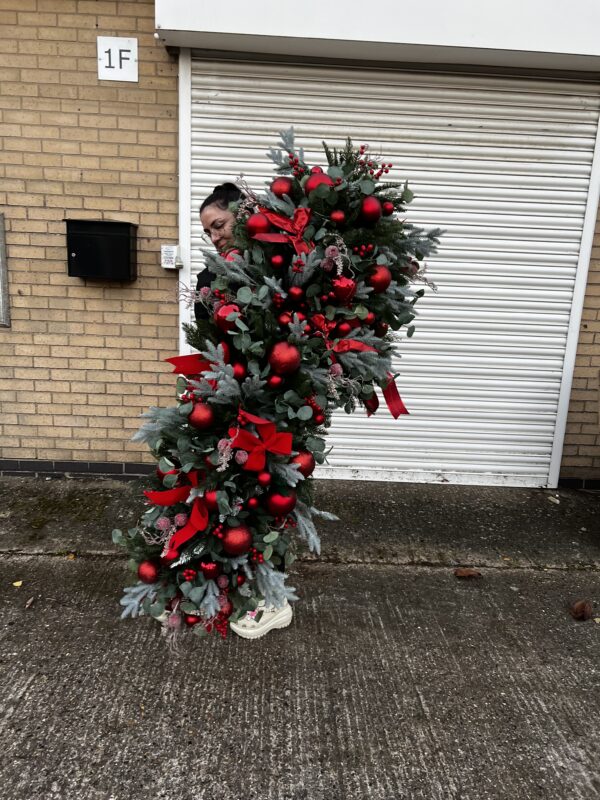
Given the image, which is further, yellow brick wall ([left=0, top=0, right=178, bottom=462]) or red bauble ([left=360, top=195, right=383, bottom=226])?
yellow brick wall ([left=0, top=0, right=178, bottom=462])

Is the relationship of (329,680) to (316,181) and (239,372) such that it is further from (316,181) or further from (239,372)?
(316,181)

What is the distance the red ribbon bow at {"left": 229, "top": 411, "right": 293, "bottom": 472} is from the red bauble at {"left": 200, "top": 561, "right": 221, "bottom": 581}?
33cm

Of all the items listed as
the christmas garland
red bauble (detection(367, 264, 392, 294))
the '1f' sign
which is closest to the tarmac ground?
the christmas garland

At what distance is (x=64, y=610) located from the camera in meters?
2.95

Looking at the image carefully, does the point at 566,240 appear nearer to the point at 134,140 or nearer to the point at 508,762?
the point at 134,140

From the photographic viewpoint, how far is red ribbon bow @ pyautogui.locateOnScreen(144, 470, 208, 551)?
195cm

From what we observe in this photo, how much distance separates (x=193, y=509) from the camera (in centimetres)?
197

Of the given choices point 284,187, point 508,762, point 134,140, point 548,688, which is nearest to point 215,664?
point 508,762

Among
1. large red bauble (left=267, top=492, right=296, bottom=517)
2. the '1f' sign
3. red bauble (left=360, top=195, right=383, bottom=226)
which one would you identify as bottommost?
large red bauble (left=267, top=492, right=296, bottom=517)

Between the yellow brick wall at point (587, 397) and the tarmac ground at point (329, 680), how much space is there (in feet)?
3.37

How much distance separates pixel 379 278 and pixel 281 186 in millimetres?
445

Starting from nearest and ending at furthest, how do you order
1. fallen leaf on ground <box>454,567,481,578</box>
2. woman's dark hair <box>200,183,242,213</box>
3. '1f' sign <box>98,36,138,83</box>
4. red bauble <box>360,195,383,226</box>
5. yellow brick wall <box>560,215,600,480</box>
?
red bauble <box>360,195,383,226</box> → woman's dark hair <box>200,183,242,213</box> → fallen leaf on ground <box>454,567,481,578</box> → '1f' sign <box>98,36,138,83</box> → yellow brick wall <box>560,215,600,480</box>

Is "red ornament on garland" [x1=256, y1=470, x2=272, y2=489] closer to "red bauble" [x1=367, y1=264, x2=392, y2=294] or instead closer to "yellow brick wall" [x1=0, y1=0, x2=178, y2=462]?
"red bauble" [x1=367, y1=264, x2=392, y2=294]

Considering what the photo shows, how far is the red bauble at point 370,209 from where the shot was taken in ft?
6.52
